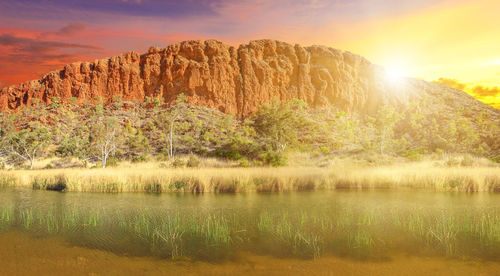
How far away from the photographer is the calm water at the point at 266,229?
7598mm

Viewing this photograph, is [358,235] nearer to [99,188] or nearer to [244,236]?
[244,236]

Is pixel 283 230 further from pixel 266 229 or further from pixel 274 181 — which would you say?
pixel 274 181

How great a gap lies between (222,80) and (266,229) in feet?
234

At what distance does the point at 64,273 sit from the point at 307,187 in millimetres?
12637

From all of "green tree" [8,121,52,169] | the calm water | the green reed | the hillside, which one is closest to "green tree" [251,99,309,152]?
the hillside

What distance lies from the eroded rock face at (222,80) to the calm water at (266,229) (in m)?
62.5

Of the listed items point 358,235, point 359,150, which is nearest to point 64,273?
point 358,235

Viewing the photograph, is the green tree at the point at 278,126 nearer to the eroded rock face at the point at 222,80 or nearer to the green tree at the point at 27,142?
the green tree at the point at 27,142

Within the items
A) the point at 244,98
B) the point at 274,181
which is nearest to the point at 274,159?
the point at 274,181

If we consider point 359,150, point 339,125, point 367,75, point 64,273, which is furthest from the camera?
point 367,75

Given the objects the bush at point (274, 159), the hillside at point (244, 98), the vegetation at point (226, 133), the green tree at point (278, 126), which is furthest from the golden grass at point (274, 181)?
the hillside at point (244, 98)

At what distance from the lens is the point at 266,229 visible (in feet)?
31.4

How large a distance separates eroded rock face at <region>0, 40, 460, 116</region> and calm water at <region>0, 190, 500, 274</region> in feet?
205

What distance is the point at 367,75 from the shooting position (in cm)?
8862
